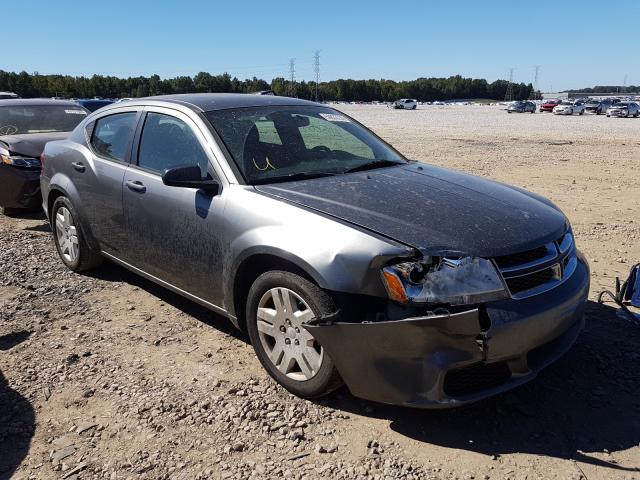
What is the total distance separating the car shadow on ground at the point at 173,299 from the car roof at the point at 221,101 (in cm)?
157

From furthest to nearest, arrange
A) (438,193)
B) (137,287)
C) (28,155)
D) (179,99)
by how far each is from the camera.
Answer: (28,155)
(137,287)
(179,99)
(438,193)

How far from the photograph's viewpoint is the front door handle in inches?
161

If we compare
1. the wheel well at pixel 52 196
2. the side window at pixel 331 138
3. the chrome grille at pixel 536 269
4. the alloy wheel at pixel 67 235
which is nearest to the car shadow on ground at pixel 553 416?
the chrome grille at pixel 536 269

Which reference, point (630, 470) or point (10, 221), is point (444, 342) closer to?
point (630, 470)

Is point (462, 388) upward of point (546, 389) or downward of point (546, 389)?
upward

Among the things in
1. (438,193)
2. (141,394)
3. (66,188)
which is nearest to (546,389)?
(438,193)

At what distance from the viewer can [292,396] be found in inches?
127

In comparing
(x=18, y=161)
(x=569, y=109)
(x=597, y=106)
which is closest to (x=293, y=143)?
(x=18, y=161)

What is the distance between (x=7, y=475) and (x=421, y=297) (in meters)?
2.16

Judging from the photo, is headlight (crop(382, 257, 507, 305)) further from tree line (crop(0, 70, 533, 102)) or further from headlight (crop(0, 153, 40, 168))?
tree line (crop(0, 70, 533, 102))

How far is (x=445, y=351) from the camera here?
8.59ft

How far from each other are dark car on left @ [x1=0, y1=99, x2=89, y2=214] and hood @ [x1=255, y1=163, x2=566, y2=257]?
521cm

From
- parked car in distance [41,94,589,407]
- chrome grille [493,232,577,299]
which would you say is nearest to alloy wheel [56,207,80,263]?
parked car in distance [41,94,589,407]

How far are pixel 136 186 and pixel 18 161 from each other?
404cm
